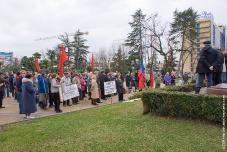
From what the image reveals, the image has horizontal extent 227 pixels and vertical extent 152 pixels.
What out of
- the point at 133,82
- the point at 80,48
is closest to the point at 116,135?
the point at 133,82

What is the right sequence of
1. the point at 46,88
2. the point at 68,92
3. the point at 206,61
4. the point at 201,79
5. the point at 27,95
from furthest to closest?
1. the point at 68,92
2. the point at 46,88
3. the point at 27,95
4. the point at 201,79
5. the point at 206,61

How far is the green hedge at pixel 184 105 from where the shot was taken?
911 cm

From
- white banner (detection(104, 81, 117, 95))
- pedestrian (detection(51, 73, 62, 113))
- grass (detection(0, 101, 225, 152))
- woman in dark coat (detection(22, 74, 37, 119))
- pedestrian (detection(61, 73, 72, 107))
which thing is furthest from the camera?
white banner (detection(104, 81, 117, 95))

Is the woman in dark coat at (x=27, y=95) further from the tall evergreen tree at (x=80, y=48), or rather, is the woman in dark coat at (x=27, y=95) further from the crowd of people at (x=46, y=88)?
the tall evergreen tree at (x=80, y=48)

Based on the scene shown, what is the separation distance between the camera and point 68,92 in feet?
56.5

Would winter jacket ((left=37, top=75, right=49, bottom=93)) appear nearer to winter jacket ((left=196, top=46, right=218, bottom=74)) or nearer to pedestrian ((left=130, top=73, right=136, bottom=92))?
winter jacket ((left=196, top=46, right=218, bottom=74))

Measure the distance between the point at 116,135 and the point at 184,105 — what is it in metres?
2.31

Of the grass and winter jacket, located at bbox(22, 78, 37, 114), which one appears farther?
winter jacket, located at bbox(22, 78, 37, 114)

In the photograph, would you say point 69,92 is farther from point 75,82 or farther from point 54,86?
point 54,86

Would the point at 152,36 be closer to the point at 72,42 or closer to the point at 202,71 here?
the point at 72,42

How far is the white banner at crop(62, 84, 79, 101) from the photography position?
55.5ft

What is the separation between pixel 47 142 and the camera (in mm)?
8312

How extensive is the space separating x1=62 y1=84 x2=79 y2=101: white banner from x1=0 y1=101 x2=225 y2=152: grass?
19.7ft

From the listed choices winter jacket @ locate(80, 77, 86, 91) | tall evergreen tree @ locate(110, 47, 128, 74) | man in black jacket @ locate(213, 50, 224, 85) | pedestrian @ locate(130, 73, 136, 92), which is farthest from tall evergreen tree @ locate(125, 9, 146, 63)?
man in black jacket @ locate(213, 50, 224, 85)
